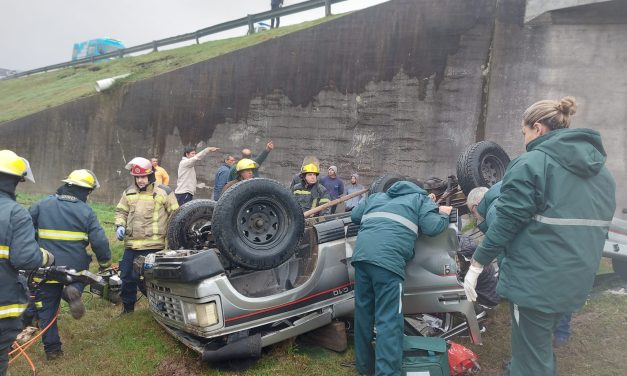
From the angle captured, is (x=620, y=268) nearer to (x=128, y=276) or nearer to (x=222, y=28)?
(x=128, y=276)

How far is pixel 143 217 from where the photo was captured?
16.7 feet

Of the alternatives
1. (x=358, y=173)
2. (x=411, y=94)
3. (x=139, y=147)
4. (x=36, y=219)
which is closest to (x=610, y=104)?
(x=411, y=94)

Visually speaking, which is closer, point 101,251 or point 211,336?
point 211,336

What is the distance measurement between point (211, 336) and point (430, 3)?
8.63 meters

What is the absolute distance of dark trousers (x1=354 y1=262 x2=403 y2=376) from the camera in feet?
10.7

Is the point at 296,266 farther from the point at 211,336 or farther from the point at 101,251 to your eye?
the point at 101,251

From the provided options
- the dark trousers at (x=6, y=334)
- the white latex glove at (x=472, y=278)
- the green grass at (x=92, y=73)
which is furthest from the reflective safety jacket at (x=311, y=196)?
the green grass at (x=92, y=73)

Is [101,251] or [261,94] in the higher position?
[261,94]

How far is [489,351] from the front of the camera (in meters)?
4.07

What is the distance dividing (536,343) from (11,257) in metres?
3.33

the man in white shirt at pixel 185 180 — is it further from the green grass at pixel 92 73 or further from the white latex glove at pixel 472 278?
the white latex glove at pixel 472 278

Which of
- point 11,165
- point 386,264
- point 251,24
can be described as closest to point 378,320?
point 386,264

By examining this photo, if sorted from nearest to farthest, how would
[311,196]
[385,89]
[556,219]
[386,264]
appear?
[556,219]
[386,264]
[311,196]
[385,89]

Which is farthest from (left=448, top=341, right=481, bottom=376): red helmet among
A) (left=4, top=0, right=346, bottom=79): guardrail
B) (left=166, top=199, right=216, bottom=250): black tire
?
(left=4, top=0, right=346, bottom=79): guardrail
